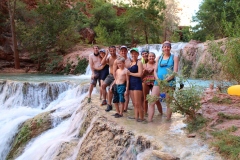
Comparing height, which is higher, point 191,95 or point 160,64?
point 160,64

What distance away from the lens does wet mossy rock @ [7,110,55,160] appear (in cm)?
724

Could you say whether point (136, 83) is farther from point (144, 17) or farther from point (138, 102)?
point (144, 17)

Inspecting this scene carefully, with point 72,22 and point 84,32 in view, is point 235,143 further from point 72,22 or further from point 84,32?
point 84,32

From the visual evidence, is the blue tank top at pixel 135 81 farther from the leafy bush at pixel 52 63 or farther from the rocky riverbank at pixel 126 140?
the leafy bush at pixel 52 63

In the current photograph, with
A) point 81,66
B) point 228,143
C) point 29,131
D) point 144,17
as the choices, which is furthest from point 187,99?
point 144,17

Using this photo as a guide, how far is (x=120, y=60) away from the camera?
5395 mm

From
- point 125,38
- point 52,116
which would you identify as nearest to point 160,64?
point 52,116

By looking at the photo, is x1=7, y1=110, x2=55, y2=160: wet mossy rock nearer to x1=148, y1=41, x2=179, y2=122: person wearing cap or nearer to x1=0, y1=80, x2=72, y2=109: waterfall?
x1=0, y1=80, x2=72, y2=109: waterfall

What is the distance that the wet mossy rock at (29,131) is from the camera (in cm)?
724

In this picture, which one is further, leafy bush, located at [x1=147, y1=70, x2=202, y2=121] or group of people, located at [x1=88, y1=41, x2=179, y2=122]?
group of people, located at [x1=88, y1=41, x2=179, y2=122]

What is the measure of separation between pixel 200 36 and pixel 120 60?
1701 centimetres

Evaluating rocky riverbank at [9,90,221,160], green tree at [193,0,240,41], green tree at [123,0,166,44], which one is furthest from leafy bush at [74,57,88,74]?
rocky riverbank at [9,90,221,160]

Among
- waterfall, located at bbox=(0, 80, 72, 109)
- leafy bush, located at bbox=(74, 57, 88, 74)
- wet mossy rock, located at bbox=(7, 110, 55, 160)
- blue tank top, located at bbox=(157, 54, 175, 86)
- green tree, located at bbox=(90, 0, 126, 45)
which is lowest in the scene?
wet mossy rock, located at bbox=(7, 110, 55, 160)

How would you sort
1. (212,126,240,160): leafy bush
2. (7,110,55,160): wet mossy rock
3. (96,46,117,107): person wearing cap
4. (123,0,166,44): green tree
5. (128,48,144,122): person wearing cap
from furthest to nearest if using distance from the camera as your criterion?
(123,0,166,44): green tree → (7,110,55,160): wet mossy rock → (96,46,117,107): person wearing cap → (128,48,144,122): person wearing cap → (212,126,240,160): leafy bush
